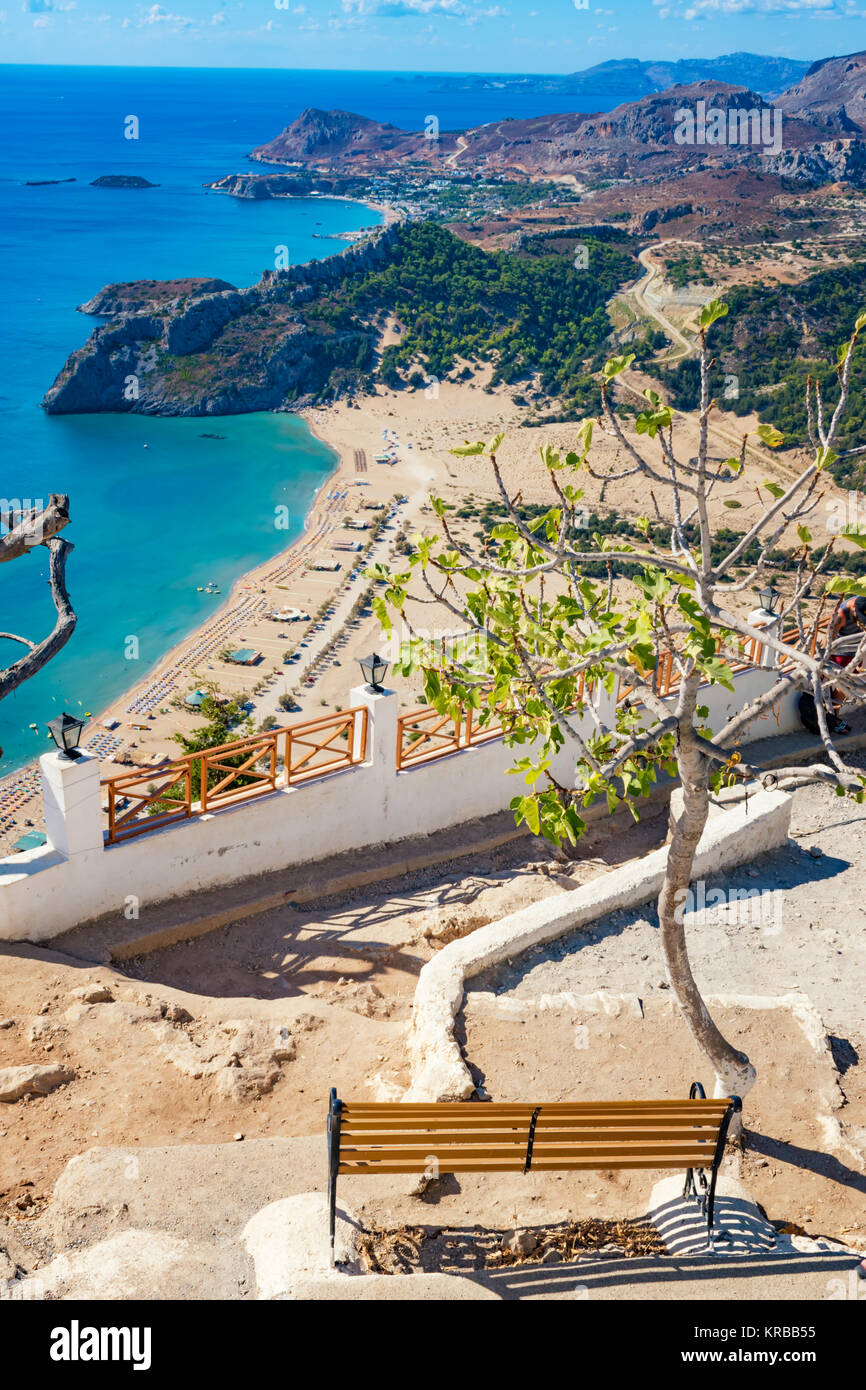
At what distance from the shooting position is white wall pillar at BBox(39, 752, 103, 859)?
338 inches

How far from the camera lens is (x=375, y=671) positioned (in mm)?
10203

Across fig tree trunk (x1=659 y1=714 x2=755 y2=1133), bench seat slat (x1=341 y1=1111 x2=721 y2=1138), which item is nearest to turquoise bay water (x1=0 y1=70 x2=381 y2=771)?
fig tree trunk (x1=659 y1=714 x2=755 y2=1133)

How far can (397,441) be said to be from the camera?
165 feet

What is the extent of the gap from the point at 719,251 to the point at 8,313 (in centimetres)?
4945

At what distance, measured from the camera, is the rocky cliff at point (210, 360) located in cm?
5753

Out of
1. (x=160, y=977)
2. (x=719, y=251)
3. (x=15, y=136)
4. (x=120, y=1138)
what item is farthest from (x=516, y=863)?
(x=15, y=136)

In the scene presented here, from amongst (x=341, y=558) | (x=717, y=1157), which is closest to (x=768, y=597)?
(x=717, y=1157)

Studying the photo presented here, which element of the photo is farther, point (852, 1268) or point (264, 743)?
point (264, 743)

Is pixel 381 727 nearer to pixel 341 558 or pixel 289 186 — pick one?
pixel 341 558

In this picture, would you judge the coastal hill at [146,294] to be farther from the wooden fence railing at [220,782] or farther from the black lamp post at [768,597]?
the wooden fence railing at [220,782]

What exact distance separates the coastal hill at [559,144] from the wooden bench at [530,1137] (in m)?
118

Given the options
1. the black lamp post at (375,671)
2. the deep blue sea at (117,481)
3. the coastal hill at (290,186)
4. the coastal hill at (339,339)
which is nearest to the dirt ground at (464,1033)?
the black lamp post at (375,671)

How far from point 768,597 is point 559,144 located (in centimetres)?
15103
